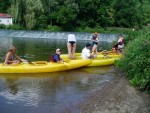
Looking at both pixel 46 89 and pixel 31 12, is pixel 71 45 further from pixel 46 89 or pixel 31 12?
pixel 31 12

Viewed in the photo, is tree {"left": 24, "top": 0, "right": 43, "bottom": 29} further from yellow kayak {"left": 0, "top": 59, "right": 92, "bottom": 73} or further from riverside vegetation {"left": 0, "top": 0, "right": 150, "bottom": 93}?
yellow kayak {"left": 0, "top": 59, "right": 92, "bottom": 73}

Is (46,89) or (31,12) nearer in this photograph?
(46,89)

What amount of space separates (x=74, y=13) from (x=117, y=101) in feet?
170

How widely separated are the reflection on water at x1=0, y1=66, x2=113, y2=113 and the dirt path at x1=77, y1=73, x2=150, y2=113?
58 cm

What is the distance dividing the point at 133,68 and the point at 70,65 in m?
A: 4.08

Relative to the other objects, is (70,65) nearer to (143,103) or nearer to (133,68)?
(133,68)

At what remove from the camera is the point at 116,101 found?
34.6 ft

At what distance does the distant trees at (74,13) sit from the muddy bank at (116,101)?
132ft

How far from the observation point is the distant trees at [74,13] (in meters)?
51.5

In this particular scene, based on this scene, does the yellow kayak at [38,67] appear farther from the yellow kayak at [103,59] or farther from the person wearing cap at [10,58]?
the yellow kayak at [103,59]

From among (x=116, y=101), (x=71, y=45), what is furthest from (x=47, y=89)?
(x=71, y=45)

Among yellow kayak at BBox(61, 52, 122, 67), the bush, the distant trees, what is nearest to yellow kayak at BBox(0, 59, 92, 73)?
yellow kayak at BBox(61, 52, 122, 67)

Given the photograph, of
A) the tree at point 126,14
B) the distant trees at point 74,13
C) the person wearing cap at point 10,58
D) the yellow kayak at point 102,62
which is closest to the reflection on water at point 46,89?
the person wearing cap at point 10,58

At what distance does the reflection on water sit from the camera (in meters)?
10.1
